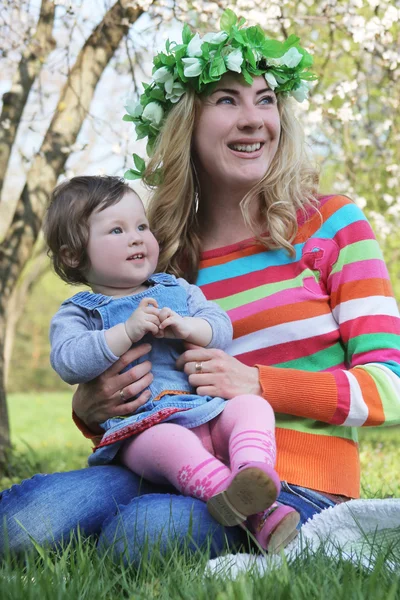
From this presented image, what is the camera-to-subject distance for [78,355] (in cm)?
251

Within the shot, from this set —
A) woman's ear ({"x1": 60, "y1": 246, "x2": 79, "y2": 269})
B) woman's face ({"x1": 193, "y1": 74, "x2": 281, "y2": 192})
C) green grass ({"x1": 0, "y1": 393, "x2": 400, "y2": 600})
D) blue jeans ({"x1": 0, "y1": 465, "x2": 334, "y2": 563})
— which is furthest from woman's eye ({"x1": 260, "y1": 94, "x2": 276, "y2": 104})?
green grass ({"x1": 0, "y1": 393, "x2": 400, "y2": 600})

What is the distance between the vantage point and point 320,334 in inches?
107

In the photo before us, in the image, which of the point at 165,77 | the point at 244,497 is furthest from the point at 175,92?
the point at 244,497

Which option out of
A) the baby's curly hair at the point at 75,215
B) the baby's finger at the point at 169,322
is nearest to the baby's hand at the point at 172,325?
the baby's finger at the point at 169,322

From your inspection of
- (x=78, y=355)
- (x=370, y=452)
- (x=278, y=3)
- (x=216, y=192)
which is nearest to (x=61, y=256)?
(x=78, y=355)

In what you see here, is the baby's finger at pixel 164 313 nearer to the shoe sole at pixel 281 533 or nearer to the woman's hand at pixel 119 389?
the woman's hand at pixel 119 389

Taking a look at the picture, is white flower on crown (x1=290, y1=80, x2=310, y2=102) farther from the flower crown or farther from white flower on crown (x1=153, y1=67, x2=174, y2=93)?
white flower on crown (x1=153, y1=67, x2=174, y2=93)

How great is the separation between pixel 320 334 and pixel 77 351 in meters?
0.78

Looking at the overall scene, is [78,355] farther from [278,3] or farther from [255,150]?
[278,3]

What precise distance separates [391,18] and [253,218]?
285 centimetres

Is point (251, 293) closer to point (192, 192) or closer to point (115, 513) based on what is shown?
point (192, 192)

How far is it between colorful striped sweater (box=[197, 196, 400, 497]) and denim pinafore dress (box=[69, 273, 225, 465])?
0.69ft

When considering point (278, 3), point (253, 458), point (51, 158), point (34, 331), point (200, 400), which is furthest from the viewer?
point (34, 331)

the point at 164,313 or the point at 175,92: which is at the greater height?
the point at 175,92
